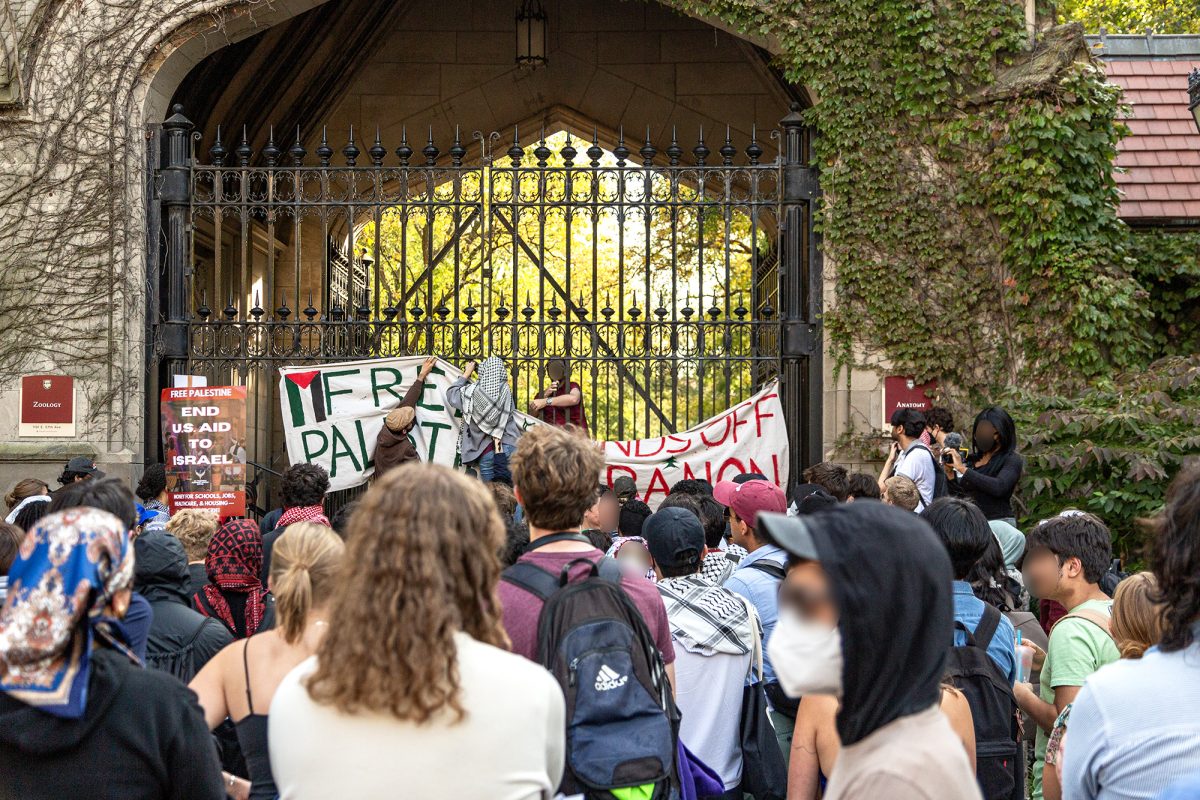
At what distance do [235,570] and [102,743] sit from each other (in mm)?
2793

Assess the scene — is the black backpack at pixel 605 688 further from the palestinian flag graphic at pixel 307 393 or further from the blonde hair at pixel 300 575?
the palestinian flag graphic at pixel 307 393

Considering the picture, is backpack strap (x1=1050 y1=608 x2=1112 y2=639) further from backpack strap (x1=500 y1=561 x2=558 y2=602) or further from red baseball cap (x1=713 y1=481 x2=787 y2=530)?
backpack strap (x1=500 y1=561 x2=558 y2=602)

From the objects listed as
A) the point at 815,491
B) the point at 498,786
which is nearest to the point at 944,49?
the point at 815,491

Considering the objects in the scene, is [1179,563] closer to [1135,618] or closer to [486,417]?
[1135,618]

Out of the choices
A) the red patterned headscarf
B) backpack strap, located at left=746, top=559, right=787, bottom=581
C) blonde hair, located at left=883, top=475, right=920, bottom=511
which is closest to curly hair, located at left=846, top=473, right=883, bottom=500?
→ blonde hair, located at left=883, top=475, right=920, bottom=511

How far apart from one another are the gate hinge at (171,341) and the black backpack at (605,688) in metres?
8.70

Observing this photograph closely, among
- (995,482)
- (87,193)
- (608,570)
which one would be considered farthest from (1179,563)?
(87,193)

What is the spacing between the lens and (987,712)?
4125 mm

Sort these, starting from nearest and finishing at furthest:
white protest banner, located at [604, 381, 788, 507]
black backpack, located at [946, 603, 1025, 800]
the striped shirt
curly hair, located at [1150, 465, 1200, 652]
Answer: the striped shirt, curly hair, located at [1150, 465, 1200, 652], black backpack, located at [946, 603, 1025, 800], white protest banner, located at [604, 381, 788, 507]

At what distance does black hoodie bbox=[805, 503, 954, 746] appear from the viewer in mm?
2254

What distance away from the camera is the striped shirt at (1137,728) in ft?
8.36

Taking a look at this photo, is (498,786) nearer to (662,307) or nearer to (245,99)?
(662,307)

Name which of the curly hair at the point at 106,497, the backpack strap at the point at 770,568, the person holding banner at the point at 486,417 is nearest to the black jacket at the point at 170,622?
the curly hair at the point at 106,497

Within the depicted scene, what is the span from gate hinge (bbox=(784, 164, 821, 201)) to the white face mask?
949cm
